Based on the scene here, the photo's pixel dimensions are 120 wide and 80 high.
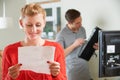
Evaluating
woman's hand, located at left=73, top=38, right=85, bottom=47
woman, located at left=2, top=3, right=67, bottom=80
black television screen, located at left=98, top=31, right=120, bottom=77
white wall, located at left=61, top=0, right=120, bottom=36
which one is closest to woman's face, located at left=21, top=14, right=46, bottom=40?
woman, located at left=2, top=3, right=67, bottom=80

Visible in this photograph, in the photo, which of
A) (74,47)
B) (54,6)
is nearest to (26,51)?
(74,47)

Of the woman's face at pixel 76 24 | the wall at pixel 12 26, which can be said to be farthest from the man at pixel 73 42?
the wall at pixel 12 26

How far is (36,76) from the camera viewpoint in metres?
1.19

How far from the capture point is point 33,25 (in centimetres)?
117

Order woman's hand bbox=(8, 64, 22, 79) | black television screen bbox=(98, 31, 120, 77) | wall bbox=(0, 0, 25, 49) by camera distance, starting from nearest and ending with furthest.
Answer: woman's hand bbox=(8, 64, 22, 79) < black television screen bbox=(98, 31, 120, 77) < wall bbox=(0, 0, 25, 49)

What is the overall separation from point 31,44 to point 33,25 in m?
0.12

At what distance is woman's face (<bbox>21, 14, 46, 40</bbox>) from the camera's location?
46.2 inches

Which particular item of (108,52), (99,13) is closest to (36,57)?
(108,52)

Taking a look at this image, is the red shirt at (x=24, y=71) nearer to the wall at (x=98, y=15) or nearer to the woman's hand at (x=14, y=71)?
the woman's hand at (x=14, y=71)

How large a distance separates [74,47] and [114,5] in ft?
2.56

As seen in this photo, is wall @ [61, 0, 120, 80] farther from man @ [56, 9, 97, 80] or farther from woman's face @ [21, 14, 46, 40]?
woman's face @ [21, 14, 46, 40]

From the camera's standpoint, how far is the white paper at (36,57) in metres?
1.16

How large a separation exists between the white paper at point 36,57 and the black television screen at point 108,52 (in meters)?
0.36

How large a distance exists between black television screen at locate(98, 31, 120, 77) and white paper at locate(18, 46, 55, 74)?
0.36 meters
